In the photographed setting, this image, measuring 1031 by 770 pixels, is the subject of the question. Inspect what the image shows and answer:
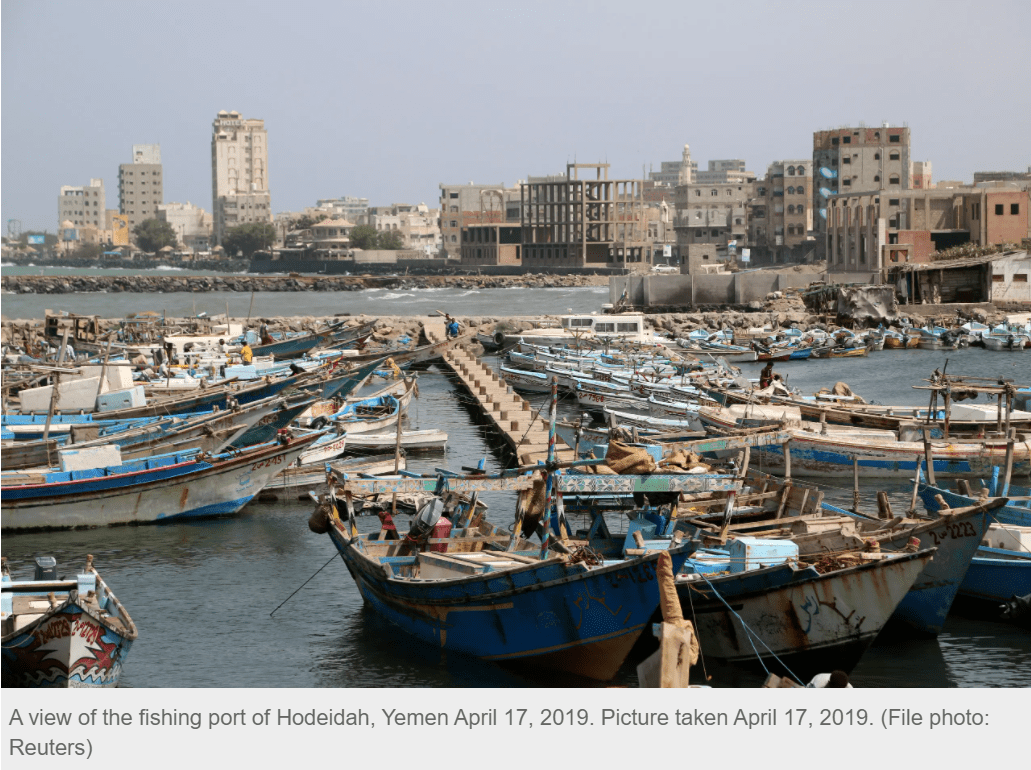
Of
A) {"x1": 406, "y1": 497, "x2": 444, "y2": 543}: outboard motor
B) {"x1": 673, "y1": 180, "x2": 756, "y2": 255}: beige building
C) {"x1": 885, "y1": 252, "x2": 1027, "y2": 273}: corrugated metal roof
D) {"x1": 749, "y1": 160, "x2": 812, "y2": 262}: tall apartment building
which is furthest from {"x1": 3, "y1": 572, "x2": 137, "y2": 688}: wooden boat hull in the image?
{"x1": 673, "y1": 180, "x2": 756, "y2": 255}: beige building

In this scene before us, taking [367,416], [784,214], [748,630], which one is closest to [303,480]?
[367,416]

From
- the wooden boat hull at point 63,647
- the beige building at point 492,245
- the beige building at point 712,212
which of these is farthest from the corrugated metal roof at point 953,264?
the beige building at point 492,245

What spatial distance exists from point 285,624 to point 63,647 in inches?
128

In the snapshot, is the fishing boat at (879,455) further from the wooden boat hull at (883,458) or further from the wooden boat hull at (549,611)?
the wooden boat hull at (549,611)

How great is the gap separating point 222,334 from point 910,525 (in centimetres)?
3171

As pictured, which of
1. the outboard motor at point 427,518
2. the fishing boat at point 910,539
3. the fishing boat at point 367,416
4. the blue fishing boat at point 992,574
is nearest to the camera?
the fishing boat at point 910,539

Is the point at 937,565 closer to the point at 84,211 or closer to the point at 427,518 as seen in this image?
the point at 427,518

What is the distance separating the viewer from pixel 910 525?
12.2m

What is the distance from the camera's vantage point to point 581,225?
12281 centimetres

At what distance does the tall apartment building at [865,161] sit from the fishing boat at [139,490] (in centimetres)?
8200

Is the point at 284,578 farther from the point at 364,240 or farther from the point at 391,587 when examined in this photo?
the point at 364,240

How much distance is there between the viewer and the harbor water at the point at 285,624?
38.2 ft

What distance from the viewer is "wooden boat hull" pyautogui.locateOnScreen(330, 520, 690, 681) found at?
35.0 ft

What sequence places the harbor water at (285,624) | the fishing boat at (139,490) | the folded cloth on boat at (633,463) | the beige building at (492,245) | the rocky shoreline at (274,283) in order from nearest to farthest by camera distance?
the harbor water at (285,624), the folded cloth on boat at (633,463), the fishing boat at (139,490), the rocky shoreline at (274,283), the beige building at (492,245)
